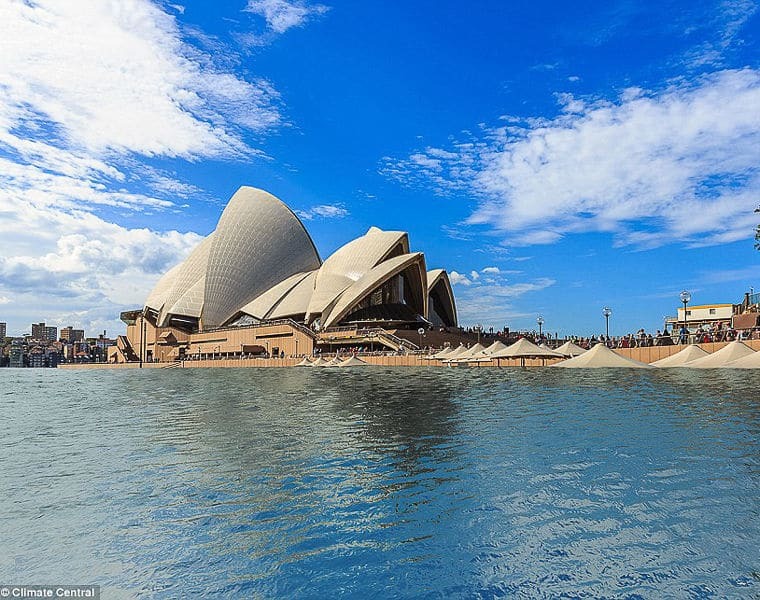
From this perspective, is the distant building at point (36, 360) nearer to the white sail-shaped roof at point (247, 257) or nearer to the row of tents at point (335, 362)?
the white sail-shaped roof at point (247, 257)

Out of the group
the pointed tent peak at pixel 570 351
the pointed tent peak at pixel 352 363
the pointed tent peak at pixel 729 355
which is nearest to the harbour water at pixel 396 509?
the pointed tent peak at pixel 729 355

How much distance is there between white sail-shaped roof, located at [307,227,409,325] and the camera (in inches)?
2584

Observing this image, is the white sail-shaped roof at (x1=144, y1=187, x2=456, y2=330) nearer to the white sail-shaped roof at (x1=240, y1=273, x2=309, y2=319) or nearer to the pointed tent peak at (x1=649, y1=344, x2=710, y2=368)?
the white sail-shaped roof at (x1=240, y1=273, x2=309, y2=319)

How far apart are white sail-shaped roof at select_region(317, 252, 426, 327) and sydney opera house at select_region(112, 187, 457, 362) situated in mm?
108

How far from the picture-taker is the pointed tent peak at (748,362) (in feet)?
72.6

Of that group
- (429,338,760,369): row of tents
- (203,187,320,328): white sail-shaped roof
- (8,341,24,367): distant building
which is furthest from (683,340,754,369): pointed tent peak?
(8,341,24,367): distant building

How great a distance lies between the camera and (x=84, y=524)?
651 centimetres

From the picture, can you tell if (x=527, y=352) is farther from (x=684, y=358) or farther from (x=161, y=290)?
(x=161, y=290)

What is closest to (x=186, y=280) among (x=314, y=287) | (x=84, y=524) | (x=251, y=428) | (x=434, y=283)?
(x=314, y=287)

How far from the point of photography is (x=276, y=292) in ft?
238

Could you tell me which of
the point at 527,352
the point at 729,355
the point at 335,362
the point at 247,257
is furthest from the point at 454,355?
the point at 247,257

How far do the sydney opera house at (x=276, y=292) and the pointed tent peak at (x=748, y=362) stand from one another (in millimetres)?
39671

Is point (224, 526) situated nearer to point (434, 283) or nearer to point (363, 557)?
point (363, 557)

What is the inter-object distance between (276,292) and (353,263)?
36.8 ft
